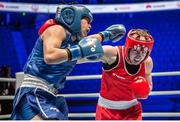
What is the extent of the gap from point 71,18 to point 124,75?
631 millimetres

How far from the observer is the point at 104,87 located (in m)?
2.23

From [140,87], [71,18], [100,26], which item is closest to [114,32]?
[140,87]

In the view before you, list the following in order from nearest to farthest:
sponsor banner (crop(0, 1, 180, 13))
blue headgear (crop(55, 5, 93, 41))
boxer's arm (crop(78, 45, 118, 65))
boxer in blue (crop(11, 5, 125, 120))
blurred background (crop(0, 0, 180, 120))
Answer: boxer in blue (crop(11, 5, 125, 120))
blue headgear (crop(55, 5, 93, 41))
boxer's arm (crop(78, 45, 118, 65))
blurred background (crop(0, 0, 180, 120))
sponsor banner (crop(0, 1, 180, 13))

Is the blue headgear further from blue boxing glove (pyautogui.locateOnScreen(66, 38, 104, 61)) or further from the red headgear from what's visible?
the red headgear

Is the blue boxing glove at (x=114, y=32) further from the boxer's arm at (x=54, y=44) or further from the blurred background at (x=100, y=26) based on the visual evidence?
the blurred background at (x=100, y=26)

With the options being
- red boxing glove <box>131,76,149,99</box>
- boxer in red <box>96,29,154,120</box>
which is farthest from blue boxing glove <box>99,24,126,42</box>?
red boxing glove <box>131,76,149,99</box>

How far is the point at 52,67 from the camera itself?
165cm

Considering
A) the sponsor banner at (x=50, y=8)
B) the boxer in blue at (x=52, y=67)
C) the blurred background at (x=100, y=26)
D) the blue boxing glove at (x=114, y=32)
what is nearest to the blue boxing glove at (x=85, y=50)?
the boxer in blue at (x=52, y=67)

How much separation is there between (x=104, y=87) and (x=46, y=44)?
821 mm

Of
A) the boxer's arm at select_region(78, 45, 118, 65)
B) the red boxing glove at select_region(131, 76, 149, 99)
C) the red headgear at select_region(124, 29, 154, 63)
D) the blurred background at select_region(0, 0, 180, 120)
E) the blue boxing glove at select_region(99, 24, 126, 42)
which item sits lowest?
the blurred background at select_region(0, 0, 180, 120)

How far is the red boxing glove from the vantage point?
6.60 feet

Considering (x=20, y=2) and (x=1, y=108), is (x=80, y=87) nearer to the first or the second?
(x=20, y=2)

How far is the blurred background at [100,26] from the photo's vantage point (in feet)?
31.2

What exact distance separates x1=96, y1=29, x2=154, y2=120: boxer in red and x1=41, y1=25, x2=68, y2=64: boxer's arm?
0.59 meters
